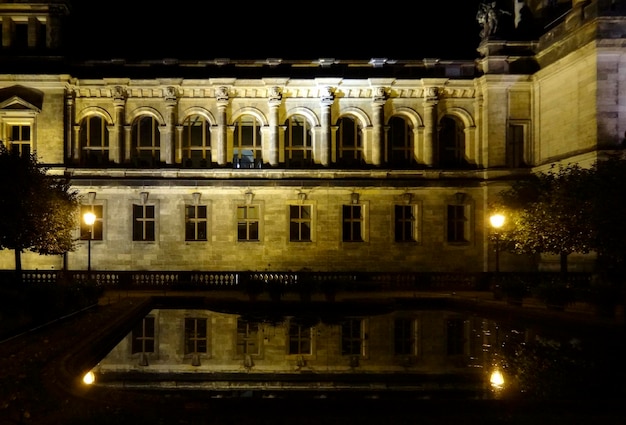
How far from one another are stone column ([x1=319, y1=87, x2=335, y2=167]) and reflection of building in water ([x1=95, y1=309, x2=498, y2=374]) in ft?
44.7

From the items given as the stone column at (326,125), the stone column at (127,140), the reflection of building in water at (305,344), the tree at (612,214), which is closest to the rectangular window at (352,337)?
the reflection of building in water at (305,344)

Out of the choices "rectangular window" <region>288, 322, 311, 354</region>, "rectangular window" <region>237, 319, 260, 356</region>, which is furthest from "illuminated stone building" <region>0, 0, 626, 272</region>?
"rectangular window" <region>288, 322, 311, 354</region>

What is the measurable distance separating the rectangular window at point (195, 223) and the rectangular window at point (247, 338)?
13.5 metres

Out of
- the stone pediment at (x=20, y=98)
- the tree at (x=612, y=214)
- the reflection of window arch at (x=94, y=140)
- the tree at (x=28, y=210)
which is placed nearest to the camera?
the tree at (x=612, y=214)

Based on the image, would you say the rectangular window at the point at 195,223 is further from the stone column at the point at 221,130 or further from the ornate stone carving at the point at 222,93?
the ornate stone carving at the point at 222,93

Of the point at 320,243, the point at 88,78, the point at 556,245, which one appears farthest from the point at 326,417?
the point at 88,78

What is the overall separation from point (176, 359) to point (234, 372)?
7.41 ft

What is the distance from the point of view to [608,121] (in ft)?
96.2

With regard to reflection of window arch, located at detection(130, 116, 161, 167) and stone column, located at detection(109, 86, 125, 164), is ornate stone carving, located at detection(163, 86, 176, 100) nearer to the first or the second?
reflection of window arch, located at detection(130, 116, 161, 167)

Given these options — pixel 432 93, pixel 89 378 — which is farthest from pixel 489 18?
pixel 89 378

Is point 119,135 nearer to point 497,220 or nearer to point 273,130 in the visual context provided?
point 273,130

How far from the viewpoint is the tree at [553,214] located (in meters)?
24.7

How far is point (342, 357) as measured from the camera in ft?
53.8

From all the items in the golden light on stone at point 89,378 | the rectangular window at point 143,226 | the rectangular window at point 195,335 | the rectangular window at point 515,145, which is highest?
the rectangular window at point 515,145
